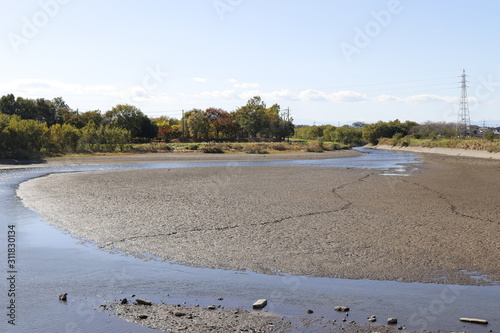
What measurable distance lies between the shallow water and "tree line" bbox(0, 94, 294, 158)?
47722mm

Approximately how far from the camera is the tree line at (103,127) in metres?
56.3

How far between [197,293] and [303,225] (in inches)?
263

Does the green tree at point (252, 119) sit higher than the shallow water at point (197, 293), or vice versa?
the green tree at point (252, 119)

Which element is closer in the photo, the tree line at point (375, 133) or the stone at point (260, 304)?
the stone at point (260, 304)

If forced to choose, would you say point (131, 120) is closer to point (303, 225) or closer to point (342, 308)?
point (303, 225)

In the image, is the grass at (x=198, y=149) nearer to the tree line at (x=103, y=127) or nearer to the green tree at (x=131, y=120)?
the tree line at (x=103, y=127)

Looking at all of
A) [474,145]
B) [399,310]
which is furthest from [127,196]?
[474,145]

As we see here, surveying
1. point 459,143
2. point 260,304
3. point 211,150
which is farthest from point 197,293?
point 459,143

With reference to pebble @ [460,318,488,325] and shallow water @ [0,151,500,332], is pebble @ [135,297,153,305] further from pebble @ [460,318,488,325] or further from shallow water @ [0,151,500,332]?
pebble @ [460,318,488,325]

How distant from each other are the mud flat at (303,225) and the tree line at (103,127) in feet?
110

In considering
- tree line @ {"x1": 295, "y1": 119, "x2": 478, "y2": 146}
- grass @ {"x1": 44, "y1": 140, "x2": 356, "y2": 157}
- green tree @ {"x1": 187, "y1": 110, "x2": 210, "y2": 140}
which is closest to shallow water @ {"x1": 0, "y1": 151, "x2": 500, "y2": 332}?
grass @ {"x1": 44, "y1": 140, "x2": 356, "y2": 157}

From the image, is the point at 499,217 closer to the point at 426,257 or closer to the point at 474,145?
Answer: the point at 426,257

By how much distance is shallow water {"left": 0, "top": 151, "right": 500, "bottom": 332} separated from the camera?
24.6 ft

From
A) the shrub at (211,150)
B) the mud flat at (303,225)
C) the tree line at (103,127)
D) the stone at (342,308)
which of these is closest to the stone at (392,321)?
the stone at (342,308)
